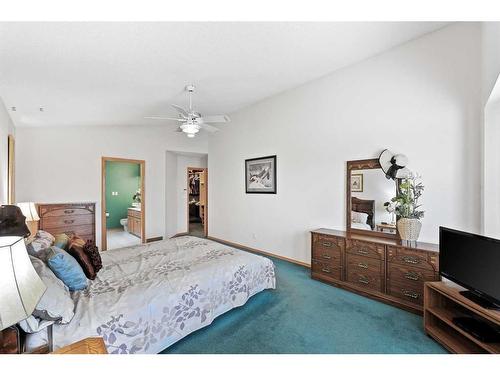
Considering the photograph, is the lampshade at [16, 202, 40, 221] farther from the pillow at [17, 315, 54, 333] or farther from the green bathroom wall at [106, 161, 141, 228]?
the green bathroom wall at [106, 161, 141, 228]

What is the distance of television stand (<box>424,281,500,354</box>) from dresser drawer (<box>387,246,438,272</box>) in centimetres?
32

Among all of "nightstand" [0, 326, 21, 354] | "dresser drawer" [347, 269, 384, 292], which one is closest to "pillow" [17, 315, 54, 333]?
"nightstand" [0, 326, 21, 354]

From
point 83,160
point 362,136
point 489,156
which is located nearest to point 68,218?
point 83,160

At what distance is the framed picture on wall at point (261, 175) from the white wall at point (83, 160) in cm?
213

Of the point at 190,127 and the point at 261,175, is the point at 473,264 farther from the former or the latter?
the point at 261,175

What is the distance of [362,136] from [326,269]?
6.25 feet

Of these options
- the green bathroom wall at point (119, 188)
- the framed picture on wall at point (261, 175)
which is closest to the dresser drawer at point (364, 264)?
the framed picture on wall at point (261, 175)

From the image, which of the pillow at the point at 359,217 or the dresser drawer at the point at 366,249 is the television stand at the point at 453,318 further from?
the pillow at the point at 359,217

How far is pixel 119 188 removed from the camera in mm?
7027

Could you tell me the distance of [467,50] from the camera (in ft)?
7.70

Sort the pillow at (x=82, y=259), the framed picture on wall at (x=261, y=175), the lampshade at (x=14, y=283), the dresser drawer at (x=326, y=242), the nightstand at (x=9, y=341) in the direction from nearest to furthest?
1. the lampshade at (x=14, y=283)
2. the nightstand at (x=9, y=341)
3. the pillow at (x=82, y=259)
4. the dresser drawer at (x=326, y=242)
5. the framed picture on wall at (x=261, y=175)

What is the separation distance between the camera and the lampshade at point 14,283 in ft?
2.41
